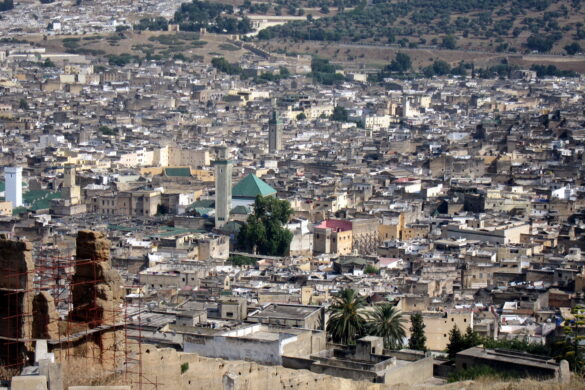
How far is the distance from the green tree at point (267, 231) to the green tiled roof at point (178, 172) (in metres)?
11.7

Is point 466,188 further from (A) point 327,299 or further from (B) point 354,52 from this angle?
(B) point 354,52

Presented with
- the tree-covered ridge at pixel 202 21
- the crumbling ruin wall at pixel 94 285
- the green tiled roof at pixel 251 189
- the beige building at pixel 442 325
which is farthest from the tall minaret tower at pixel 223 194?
the tree-covered ridge at pixel 202 21

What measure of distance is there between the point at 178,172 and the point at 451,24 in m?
68.9

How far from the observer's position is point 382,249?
36.5 metres

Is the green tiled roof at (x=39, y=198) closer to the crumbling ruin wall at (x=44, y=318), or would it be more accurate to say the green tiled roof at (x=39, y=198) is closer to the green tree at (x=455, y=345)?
the green tree at (x=455, y=345)

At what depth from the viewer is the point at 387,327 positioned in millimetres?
23062

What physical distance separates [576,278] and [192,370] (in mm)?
14314

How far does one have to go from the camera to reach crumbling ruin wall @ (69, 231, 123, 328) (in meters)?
15.7

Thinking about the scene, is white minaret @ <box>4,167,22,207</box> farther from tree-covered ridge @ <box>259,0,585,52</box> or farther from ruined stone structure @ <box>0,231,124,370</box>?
tree-covered ridge @ <box>259,0,585,52</box>

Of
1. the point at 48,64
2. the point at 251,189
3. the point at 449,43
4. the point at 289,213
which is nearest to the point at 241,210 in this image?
the point at 251,189

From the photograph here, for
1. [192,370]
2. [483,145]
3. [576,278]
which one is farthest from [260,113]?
[192,370]

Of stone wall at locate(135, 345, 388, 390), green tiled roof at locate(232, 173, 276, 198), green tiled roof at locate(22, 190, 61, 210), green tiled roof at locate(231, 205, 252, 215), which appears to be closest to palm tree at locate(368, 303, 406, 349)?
stone wall at locate(135, 345, 388, 390)

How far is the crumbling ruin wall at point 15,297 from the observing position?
51.1 feet

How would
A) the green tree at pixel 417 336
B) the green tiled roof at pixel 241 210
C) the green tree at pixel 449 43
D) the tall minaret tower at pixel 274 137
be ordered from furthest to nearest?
the green tree at pixel 449 43, the tall minaret tower at pixel 274 137, the green tiled roof at pixel 241 210, the green tree at pixel 417 336
